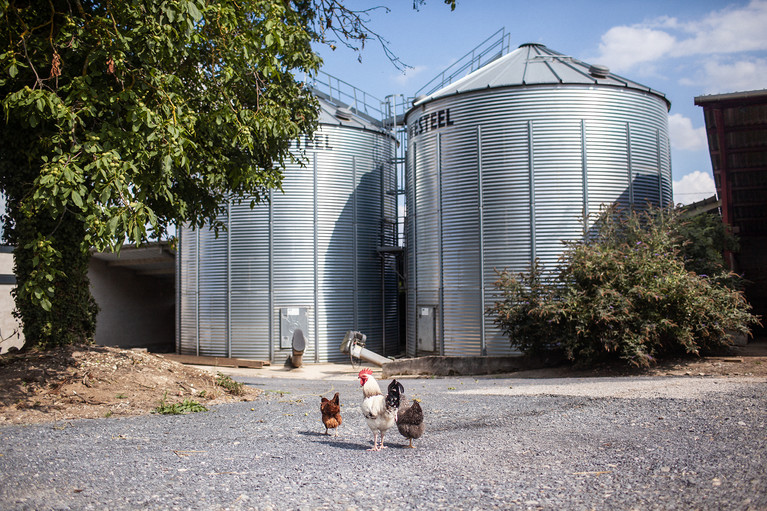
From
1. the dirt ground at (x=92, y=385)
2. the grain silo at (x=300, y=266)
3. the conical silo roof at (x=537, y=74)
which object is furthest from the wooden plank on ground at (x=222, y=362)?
the conical silo roof at (x=537, y=74)

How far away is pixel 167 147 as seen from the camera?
744 centimetres

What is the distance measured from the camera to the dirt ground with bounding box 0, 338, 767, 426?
27.6 feet

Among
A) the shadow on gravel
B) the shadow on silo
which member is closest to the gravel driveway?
the shadow on gravel

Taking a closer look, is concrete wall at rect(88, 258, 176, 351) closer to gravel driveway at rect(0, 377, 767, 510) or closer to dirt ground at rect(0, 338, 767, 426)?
dirt ground at rect(0, 338, 767, 426)

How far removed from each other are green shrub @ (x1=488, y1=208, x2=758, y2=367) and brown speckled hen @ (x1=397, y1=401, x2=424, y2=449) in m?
8.62

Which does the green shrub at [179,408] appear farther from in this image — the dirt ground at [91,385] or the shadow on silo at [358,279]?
the shadow on silo at [358,279]

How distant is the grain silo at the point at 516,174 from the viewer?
17750mm

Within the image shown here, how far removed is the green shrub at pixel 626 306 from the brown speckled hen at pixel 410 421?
8.62m

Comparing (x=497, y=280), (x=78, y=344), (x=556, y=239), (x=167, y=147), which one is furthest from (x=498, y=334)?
(x=167, y=147)

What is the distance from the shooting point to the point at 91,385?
9.18m

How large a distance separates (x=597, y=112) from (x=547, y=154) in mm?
2056

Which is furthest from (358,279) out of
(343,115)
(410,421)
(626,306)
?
(410,421)

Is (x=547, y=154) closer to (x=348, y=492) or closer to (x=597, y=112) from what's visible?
(x=597, y=112)

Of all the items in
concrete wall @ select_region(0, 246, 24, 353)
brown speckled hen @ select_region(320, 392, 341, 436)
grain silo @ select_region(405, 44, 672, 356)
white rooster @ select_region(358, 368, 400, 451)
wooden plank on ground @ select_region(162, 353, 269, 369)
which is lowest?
wooden plank on ground @ select_region(162, 353, 269, 369)
